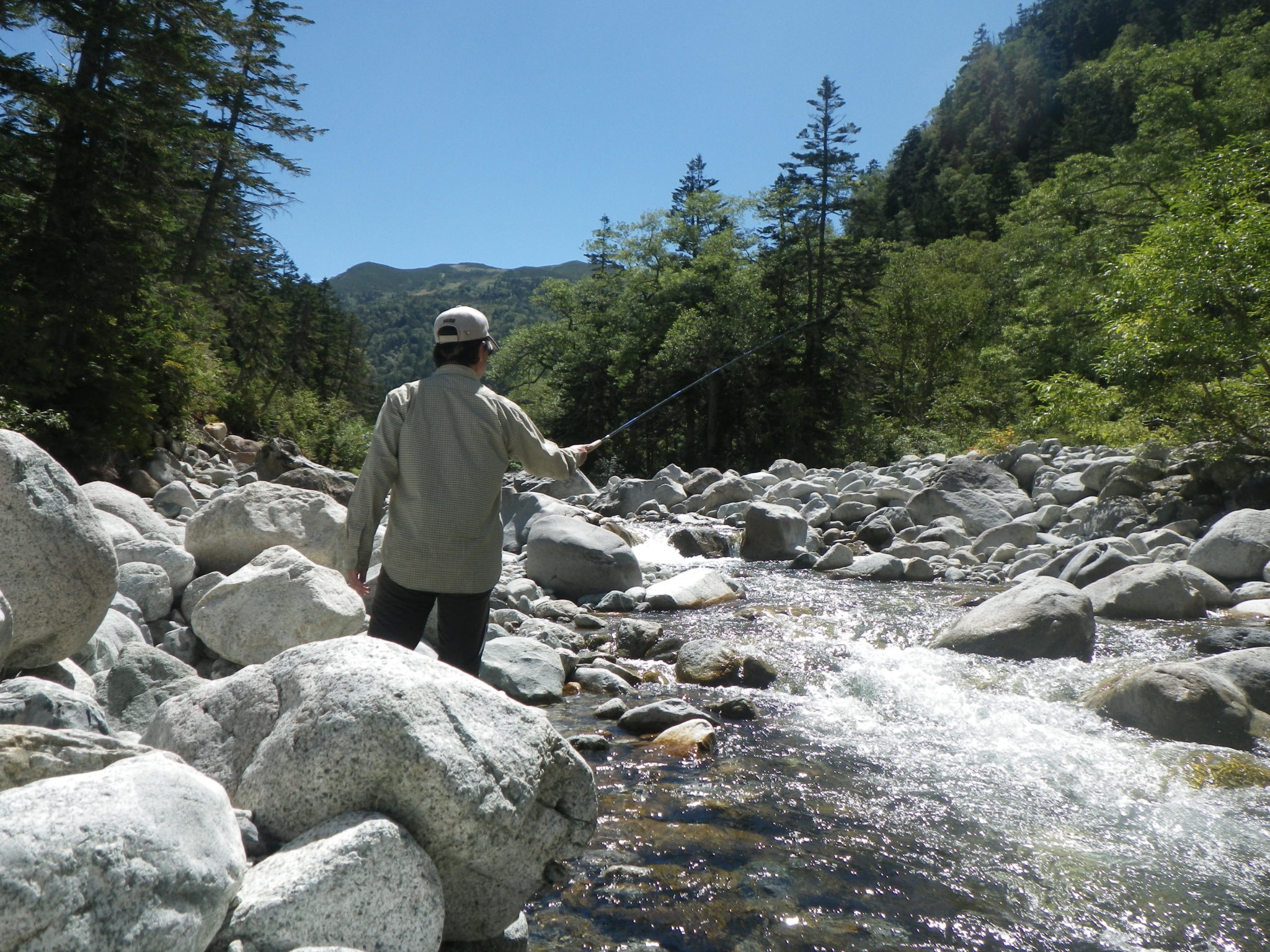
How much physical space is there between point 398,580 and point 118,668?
1442 millimetres

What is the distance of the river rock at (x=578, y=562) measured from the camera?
1042 cm

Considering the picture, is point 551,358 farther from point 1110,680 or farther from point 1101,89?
point 1101,89

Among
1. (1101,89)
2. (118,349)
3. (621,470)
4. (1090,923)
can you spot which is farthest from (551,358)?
(1101,89)

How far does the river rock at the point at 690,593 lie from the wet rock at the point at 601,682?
10.3 ft


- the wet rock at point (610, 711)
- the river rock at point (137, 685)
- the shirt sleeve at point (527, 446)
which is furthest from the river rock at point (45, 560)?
the wet rock at point (610, 711)

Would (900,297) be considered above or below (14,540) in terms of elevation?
above

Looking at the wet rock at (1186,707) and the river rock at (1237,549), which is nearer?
the wet rock at (1186,707)

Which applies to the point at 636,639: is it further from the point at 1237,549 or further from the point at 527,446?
the point at 1237,549

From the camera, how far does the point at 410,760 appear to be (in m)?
2.50

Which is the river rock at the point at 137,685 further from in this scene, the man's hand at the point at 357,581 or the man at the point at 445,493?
the man at the point at 445,493

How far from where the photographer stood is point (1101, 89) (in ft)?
231

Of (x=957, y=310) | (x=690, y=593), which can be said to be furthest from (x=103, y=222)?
(x=957, y=310)

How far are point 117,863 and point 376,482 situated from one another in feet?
6.52

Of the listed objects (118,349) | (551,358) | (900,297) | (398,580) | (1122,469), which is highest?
(900,297)
